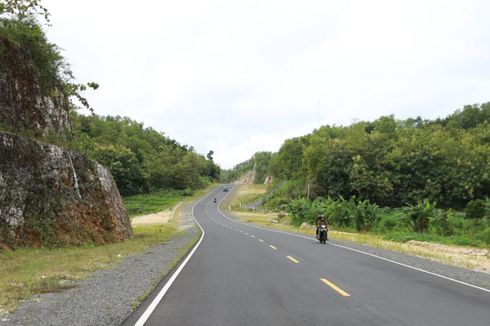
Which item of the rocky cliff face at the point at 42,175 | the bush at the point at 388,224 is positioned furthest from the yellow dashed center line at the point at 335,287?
the bush at the point at 388,224

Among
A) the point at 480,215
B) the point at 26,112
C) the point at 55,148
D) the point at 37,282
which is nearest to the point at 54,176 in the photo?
the point at 55,148

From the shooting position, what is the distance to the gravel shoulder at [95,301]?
7.31 m

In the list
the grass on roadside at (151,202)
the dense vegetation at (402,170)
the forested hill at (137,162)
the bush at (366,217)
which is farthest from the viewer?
the forested hill at (137,162)

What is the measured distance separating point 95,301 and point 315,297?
4.32 meters

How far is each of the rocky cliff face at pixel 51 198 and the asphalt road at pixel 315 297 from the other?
8473mm

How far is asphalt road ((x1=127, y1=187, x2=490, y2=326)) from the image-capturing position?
7418 millimetres

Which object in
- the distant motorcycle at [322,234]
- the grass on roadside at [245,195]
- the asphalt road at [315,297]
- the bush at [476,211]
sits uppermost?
the grass on roadside at [245,195]

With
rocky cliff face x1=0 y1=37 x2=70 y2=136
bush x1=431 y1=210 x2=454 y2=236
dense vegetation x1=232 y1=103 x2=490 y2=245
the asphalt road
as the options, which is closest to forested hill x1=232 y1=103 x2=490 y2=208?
dense vegetation x1=232 y1=103 x2=490 y2=245

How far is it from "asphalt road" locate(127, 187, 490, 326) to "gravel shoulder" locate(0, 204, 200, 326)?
2.23ft

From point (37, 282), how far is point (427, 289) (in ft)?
30.3

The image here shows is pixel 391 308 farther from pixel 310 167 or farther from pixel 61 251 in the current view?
pixel 310 167

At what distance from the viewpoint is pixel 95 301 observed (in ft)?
29.1

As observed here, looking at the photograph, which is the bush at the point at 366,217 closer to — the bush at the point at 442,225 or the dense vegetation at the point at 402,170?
the bush at the point at 442,225

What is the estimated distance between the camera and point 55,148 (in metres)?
23.1
